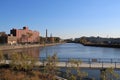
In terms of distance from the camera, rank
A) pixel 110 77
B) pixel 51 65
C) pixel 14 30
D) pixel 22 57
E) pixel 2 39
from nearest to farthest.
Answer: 1. pixel 51 65
2. pixel 110 77
3. pixel 22 57
4. pixel 2 39
5. pixel 14 30

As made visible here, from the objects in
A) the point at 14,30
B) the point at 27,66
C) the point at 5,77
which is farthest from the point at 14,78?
the point at 14,30

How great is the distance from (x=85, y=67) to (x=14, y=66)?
784 centimetres

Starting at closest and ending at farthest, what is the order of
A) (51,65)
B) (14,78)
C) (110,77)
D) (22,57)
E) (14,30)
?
(14,78)
(51,65)
(110,77)
(22,57)
(14,30)

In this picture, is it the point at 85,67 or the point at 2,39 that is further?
the point at 2,39

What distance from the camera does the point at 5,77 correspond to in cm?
2308

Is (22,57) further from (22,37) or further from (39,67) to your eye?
(22,37)

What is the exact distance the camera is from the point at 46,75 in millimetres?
24844

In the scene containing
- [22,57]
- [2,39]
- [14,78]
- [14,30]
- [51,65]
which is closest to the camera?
[14,78]

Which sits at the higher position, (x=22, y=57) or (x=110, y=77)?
(x=22, y=57)

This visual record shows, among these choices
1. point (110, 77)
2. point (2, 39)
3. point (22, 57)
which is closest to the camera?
point (110, 77)

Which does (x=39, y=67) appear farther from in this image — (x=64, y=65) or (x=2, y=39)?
(x=2, y=39)

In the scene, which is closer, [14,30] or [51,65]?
[51,65]

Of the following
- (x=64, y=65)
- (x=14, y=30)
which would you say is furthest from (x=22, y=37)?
(x=64, y=65)

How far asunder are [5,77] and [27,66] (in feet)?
17.2
